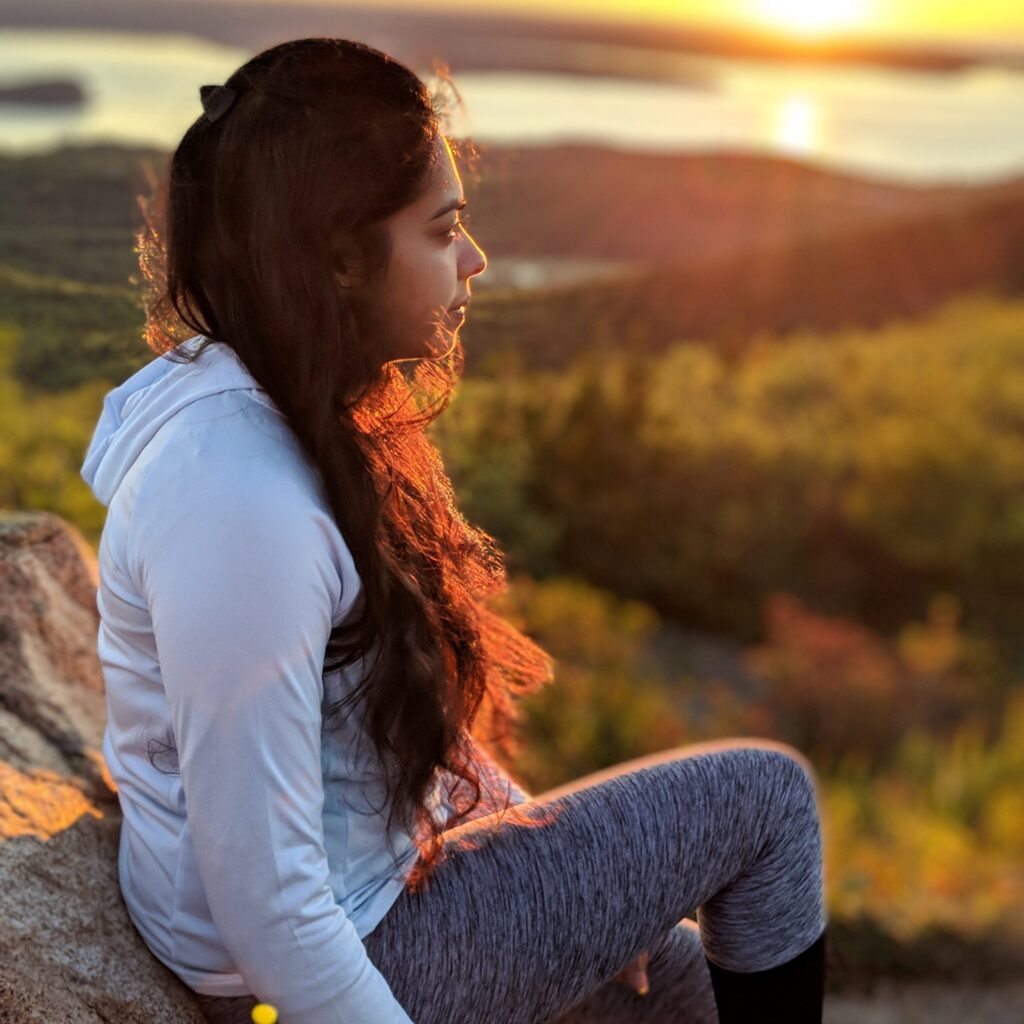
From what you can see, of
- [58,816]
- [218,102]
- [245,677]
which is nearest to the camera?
[245,677]

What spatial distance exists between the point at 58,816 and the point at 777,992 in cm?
88

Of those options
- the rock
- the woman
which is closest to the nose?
the woman

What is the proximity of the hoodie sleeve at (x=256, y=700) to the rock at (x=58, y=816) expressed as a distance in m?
0.22

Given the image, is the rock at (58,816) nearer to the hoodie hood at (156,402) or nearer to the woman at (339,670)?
the woman at (339,670)

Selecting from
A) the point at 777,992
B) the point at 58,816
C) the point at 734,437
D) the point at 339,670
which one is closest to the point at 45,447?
the point at 58,816

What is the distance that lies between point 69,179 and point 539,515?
4405 mm

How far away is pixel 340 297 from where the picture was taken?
1126mm

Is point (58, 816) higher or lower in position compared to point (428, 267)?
lower

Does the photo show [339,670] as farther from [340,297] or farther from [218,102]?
[218,102]

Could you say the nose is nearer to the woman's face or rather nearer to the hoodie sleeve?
the woman's face

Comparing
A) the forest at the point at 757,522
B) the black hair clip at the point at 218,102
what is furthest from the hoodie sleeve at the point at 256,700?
the forest at the point at 757,522

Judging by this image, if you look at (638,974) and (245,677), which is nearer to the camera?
(245,677)

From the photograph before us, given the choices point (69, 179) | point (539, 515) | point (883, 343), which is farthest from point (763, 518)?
point (69, 179)

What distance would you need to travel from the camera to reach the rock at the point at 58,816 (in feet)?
3.92
